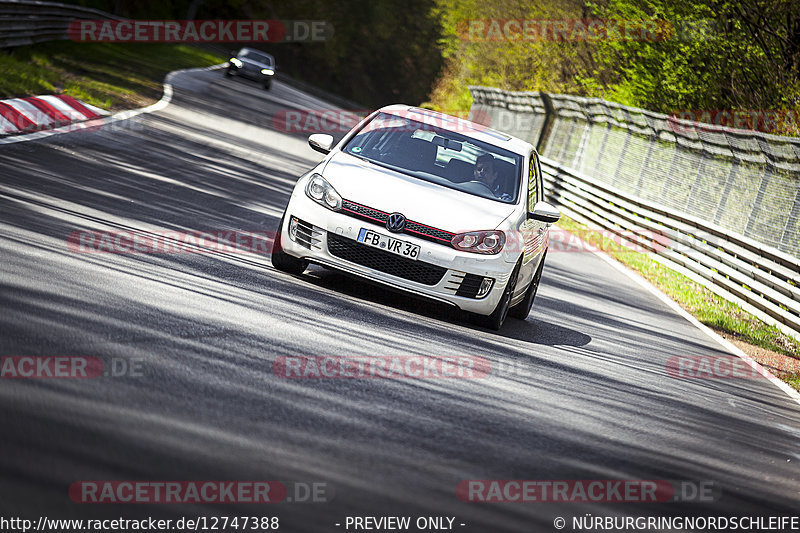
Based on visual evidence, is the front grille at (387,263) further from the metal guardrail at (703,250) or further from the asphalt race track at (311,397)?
the metal guardrail at (703,250)

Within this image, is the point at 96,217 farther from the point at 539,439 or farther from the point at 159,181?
the point at 539,439

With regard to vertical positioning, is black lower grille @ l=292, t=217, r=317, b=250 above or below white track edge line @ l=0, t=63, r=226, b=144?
above

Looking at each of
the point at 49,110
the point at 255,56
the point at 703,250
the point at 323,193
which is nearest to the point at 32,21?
the point at 49,110

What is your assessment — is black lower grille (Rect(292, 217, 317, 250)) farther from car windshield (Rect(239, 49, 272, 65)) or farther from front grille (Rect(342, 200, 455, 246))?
car windshield (Rect(239, 49, 272, 65))

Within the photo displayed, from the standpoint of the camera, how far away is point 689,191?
72.8ft

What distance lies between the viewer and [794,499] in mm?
6523

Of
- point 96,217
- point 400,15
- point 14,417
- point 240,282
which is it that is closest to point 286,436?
point 14,417

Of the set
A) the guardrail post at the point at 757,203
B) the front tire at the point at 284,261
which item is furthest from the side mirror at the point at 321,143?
the guardrail post at the point at 757,203

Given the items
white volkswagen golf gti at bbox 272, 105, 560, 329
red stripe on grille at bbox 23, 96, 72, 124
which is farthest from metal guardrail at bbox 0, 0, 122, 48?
white volkswagen golf gti at bbox 272, 105, 560, 329

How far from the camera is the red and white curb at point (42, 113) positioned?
15.3 metres

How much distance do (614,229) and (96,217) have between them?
594 inches

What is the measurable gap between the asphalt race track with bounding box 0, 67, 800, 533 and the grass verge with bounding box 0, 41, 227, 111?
7527 mm

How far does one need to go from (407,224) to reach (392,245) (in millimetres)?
215

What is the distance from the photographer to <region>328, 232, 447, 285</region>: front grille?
9.09m
